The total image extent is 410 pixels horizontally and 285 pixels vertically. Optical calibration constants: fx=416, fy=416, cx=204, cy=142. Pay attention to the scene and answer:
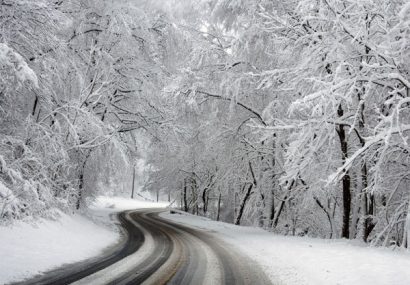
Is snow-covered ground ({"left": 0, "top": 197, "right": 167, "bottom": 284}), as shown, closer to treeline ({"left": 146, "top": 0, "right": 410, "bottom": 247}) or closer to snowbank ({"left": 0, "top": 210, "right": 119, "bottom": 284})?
snowbank ({"left": 0, "top": 210, "right": 119, "bottom": 284})

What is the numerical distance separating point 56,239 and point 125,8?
1005 cm

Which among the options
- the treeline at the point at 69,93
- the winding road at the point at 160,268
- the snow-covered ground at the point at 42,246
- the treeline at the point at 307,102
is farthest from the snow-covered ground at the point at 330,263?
the treeline at the point at 69,93

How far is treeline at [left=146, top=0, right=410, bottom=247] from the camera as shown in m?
10.2

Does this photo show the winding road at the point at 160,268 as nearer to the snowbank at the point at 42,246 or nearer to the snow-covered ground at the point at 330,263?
the snowbank at the point at 42,246

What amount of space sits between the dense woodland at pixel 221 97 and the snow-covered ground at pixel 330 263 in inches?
49.5

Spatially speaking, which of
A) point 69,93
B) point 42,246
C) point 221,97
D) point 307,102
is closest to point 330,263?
point 307,102

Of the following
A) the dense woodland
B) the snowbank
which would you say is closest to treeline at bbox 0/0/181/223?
the dense woodland

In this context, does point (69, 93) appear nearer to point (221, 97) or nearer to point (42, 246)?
point (221, 97)

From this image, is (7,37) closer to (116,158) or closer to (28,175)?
(28,175)

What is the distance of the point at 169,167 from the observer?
125 feet

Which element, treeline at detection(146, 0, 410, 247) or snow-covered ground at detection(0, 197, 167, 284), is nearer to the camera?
snow-covered ground at detection(0, 197, 167, 284)

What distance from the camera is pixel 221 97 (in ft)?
59.3

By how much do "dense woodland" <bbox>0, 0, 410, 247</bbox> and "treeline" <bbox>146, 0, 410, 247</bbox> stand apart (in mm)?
71

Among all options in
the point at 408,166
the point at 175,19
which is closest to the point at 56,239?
the point at 408,166
